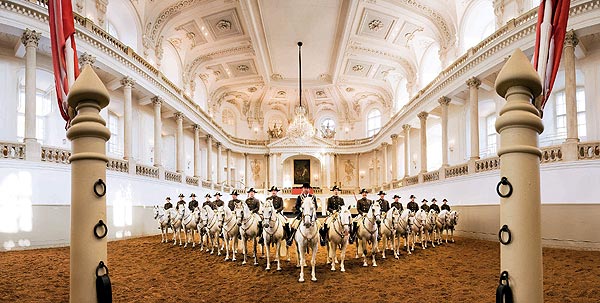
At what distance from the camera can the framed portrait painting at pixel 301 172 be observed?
3522 cm

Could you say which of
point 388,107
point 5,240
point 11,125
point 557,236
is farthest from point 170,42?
point 557,236

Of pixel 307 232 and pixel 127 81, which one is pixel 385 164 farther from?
pixel 307 232

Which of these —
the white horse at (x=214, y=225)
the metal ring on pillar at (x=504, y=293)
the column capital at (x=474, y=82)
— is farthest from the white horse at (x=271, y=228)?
the column capital at (x=474, y=82)

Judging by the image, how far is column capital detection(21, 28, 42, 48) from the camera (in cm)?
1177

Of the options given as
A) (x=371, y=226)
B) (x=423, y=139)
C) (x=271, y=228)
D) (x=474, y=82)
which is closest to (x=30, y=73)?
(x=271, y=228)

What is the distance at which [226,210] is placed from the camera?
1078 centimetres

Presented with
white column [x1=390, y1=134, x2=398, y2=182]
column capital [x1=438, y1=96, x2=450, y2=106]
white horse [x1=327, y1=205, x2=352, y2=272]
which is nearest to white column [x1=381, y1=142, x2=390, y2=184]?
white column [x1=390, y1=134, x2=398, y2=182]

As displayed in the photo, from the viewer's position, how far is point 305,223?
7.55 meters

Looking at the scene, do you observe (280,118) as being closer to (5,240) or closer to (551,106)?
(551,106)

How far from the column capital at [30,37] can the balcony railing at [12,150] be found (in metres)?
3.30

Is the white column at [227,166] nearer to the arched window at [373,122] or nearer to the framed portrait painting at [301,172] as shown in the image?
the framed portrait painting at [301,172]

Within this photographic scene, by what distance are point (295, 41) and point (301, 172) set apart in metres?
14.9

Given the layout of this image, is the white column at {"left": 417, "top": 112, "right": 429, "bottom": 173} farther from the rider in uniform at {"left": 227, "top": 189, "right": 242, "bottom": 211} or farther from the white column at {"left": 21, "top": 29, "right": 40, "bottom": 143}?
→ the white column at {"left": 21, "top": 29, "right": 40, "bottom": 143}

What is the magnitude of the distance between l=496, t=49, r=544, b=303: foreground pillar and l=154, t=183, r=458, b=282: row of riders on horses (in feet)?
18.8
